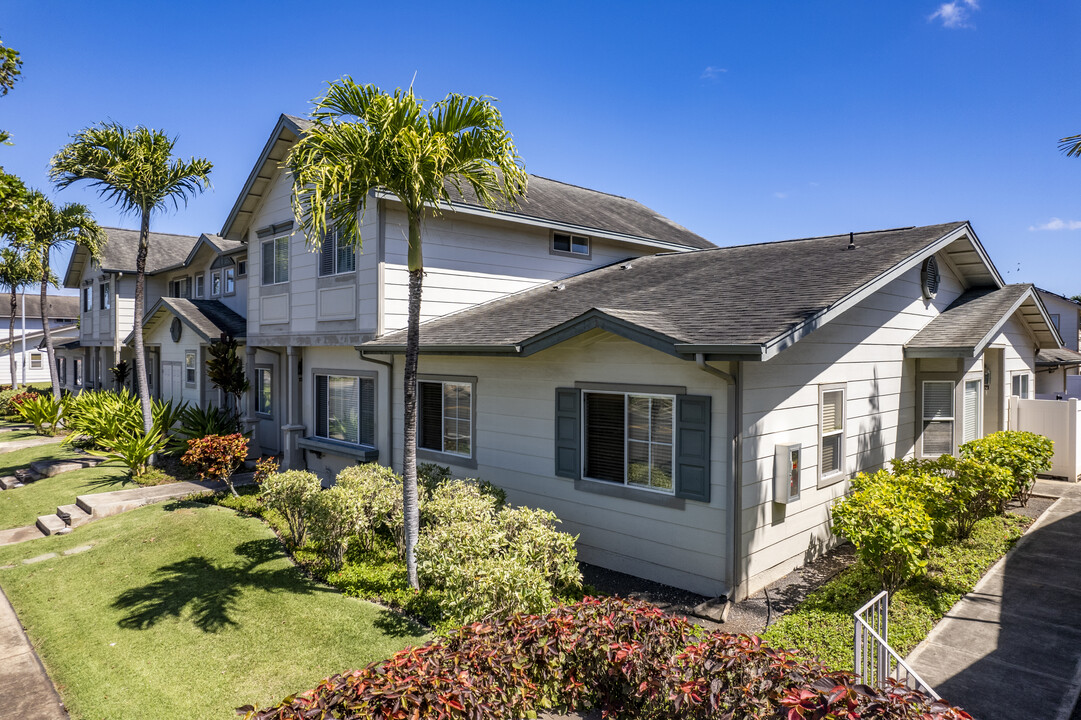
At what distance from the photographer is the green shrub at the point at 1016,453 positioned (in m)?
10.1

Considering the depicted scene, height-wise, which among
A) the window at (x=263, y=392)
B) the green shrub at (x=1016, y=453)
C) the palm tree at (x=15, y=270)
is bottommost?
the green shrub at (x=1016, y=453)

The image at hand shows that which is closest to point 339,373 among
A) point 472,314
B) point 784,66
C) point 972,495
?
point 472,314

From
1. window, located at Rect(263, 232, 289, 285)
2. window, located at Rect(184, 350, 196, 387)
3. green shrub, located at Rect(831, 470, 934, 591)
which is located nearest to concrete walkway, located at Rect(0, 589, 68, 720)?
green shrub, located at Rect(831, 470, 934, 591)

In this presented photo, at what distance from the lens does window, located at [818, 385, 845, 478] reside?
9.41 meters

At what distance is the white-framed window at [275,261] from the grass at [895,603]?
13.4m

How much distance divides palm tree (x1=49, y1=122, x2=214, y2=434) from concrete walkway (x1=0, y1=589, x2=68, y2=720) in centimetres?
1006

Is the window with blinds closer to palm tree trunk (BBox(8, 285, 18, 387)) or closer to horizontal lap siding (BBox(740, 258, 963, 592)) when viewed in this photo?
horizontal lap siding (BBox(740, 258, 963, 592))

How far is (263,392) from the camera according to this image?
723 inches

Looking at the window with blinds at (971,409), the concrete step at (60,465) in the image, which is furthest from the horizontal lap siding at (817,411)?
the concrete step at (60,465)

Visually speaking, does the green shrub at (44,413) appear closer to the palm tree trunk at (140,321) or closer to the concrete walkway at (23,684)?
the palm tree trunk at (140,321)

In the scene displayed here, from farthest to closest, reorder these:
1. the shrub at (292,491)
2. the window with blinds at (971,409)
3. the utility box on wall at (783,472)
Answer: the window with blinds at (971,409) → the shrub at (292,491) → the utility box on wall at (783,472)

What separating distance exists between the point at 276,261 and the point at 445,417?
710 cm

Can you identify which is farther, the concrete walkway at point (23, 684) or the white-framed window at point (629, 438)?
the white-framed window at point (629, 438)

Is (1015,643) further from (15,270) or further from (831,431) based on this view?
(15,270)
